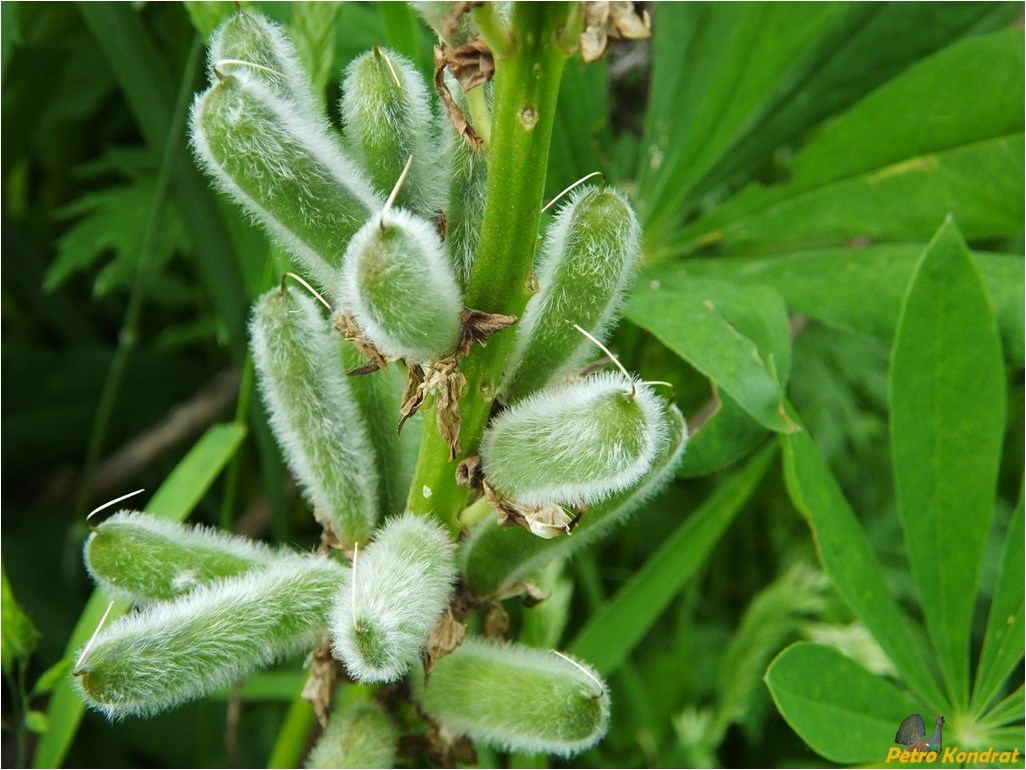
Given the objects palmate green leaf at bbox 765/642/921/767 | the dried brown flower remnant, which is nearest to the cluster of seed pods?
the dried brown flower remnant

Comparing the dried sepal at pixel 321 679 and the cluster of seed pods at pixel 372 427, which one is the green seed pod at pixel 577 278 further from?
the dried sepal at pixel 321 679

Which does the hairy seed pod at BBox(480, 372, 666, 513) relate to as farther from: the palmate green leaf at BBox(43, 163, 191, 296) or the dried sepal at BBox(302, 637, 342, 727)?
the palmate green leaf at BBox(43, 163, 191, 296)

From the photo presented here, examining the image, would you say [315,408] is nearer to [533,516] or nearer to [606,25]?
[533,516]

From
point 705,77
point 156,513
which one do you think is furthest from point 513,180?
point 705,77

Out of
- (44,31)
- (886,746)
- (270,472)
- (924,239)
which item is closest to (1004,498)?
(924,239)

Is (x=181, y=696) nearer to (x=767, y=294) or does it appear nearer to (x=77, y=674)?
A: (x=77, y=674)

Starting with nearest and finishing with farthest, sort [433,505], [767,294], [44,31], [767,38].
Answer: [433,505], [767,294], [767,38], [44,31]
